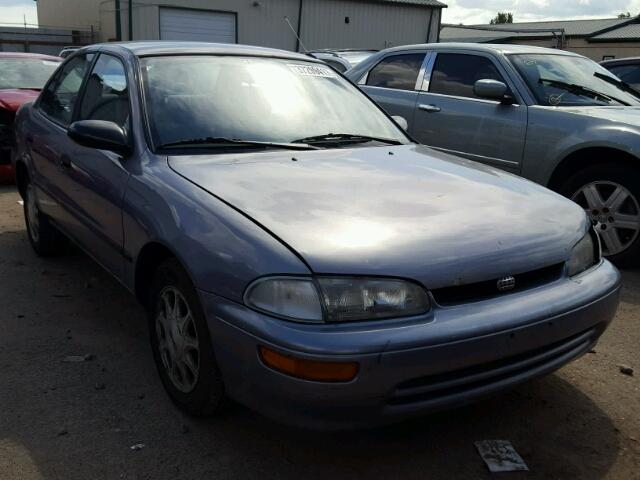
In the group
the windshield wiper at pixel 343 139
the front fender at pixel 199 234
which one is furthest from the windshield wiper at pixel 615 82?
the front fender at pixel 199 234

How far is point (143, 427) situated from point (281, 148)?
145 cm

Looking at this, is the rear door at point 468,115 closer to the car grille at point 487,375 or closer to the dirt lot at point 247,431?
the dirt lot at point 247,431

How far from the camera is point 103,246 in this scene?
10.9 feet

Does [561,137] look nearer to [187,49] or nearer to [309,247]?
[187,49]

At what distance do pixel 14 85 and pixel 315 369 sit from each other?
23.6 feet

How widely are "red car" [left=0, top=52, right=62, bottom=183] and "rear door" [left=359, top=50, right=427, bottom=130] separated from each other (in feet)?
12.7

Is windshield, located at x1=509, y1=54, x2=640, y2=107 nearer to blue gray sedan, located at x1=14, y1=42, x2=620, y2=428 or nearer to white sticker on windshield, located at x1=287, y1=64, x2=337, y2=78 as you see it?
white sticker on windshield, located at x1=287, y1=64, x2=337, y2=78

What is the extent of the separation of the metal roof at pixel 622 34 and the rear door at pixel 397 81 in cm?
3573

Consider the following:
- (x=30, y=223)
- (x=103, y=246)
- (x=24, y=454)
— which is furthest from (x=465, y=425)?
(x=30, y=223)

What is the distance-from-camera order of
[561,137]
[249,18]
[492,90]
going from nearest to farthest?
[561,137], [492,90], [249,18]

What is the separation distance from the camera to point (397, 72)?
6496mm

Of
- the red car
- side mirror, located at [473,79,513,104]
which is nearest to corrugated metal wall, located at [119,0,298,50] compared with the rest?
the red car

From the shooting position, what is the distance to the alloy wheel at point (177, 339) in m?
2.55

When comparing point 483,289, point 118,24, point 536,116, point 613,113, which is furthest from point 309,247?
point 118,24
